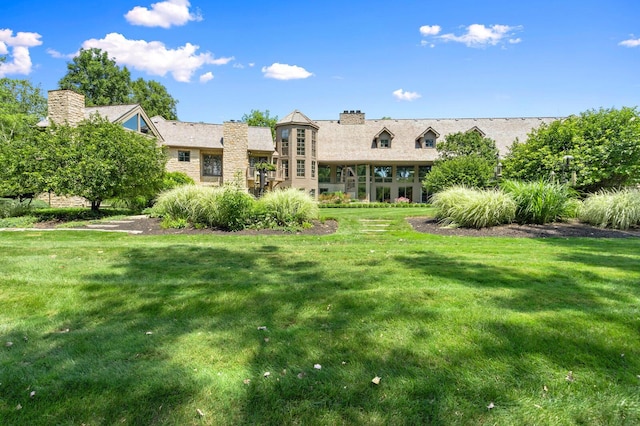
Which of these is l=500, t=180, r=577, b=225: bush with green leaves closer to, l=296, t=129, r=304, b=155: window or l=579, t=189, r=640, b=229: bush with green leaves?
l=579, t=189, r=640, b=229: bush with green leaves

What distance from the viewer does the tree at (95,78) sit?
145 ft

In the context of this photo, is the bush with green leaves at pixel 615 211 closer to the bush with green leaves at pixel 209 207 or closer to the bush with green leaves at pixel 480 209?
the bush with green leaves at pixel 480 209

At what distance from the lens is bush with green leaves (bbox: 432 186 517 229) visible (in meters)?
9.95

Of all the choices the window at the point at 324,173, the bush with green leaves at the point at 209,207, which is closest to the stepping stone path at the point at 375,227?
the bush with green leaves at the point at 209,207

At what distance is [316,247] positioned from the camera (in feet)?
22.2

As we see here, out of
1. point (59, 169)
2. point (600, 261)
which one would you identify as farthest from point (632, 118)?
point (59, 169)

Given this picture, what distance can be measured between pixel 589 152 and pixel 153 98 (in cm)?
4814

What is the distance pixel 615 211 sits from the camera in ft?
33.0

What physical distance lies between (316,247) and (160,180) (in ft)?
37.5

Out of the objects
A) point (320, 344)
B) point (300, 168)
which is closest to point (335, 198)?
point (300, 168)

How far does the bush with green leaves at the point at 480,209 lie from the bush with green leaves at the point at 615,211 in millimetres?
2313

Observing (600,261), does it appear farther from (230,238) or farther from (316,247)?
(230,238)

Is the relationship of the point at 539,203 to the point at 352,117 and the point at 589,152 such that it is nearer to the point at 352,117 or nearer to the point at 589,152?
the point at 589,152

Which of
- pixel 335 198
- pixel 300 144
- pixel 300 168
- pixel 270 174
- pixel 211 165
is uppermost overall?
pixel 300 144
